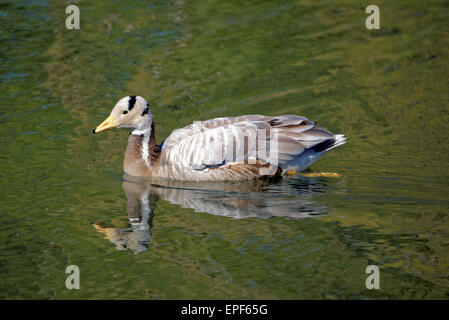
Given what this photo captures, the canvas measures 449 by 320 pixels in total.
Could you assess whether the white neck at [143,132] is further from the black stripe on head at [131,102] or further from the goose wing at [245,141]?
the goose wing at [245,141]

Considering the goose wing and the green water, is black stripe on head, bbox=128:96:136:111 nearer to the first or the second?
the goose wing

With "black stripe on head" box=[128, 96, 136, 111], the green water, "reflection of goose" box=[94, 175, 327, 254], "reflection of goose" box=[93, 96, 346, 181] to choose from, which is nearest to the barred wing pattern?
"reflection of goose" box=[93, 96, 346, 181]

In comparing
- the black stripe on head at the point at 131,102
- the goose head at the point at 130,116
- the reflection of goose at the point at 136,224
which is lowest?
the reflection of goose at the point at 136,224

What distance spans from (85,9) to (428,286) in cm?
1436

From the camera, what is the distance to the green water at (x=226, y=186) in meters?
8.05

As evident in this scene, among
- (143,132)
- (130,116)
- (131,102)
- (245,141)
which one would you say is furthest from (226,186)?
(131,102)

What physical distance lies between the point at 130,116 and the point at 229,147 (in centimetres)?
176

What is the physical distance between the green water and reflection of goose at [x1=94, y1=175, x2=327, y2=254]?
0.13 ft

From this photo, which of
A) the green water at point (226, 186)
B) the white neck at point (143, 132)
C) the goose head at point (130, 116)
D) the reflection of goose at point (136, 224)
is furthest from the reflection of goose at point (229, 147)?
the reflection of goose at point (136, 224)

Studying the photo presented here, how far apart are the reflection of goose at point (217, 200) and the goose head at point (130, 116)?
879 millimetres

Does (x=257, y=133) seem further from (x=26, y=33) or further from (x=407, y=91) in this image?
(x=26, y=33)

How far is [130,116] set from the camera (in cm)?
1147

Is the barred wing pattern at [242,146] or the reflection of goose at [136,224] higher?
the barred wing pattern at [242,146]
